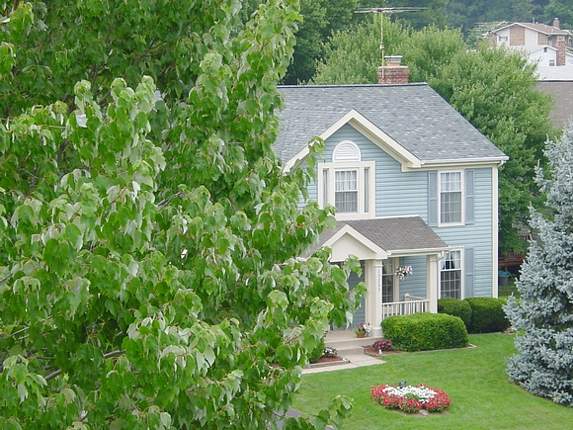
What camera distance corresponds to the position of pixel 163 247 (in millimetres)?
9031

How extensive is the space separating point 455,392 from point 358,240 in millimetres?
6131

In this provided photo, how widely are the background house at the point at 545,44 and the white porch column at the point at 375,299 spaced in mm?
51981

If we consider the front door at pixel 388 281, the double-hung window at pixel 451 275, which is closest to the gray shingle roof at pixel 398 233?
the front door at pixel 388 281

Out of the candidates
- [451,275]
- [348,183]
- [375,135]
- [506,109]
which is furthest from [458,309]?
[506,109]

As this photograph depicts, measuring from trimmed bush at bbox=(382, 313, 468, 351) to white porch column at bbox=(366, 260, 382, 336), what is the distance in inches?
17.1

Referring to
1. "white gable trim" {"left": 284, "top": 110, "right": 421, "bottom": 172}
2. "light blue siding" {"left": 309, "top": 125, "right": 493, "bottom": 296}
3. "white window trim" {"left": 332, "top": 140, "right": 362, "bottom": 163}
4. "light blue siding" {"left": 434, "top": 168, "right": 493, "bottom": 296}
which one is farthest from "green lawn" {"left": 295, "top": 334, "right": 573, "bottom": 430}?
"white window trim" {"left": 332, "top": 140, "right": 362, "bottom": 163}

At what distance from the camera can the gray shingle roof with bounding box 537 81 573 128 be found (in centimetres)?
4751

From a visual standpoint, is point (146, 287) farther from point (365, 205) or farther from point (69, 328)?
point (365, 205)

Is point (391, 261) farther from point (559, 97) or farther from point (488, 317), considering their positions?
point (559, 97)

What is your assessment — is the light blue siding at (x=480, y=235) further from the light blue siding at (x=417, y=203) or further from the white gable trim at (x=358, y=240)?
the white gable trim at (x=358, y=240)

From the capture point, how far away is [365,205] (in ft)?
106

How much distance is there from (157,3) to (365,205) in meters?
23.0

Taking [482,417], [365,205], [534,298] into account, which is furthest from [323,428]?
[365,205]

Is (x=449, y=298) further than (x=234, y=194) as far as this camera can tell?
Yes
